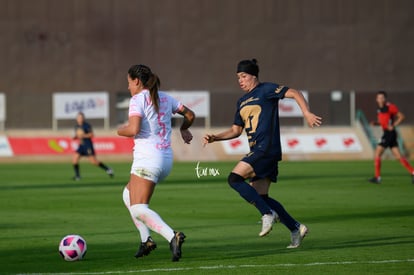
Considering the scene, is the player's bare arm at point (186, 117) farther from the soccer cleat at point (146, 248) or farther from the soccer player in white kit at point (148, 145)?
the soccer cleat at point (146, 248)

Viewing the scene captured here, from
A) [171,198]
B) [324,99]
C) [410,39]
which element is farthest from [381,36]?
[171,198]

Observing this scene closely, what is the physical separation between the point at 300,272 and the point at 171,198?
39.3 ft

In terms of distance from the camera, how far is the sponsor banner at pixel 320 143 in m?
44.2

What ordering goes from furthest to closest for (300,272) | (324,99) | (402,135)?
(324,99)
(402,135)
(300,272)

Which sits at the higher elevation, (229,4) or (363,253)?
(229,4)

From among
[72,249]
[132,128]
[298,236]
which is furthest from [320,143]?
[132,128]

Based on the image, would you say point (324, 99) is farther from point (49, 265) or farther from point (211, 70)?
point (49, 265)

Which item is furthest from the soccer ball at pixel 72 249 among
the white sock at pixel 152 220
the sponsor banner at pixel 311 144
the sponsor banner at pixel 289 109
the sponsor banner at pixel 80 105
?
the sponsor banner at pixel 80 105

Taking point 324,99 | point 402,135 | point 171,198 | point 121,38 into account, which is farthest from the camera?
point 121,38

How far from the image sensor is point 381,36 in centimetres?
5566

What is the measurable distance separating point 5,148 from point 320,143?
13072 millimetres

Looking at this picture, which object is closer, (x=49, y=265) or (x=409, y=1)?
(x=49, y=265)

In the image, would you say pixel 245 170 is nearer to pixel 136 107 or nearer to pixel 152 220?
pixel 152 220

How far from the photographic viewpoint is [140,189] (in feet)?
37.9
